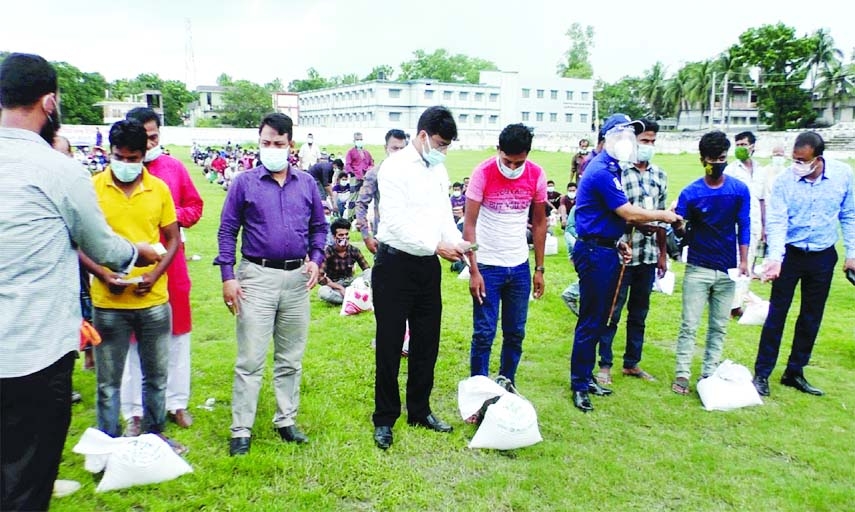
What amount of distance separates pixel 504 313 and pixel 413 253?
43.7 inches

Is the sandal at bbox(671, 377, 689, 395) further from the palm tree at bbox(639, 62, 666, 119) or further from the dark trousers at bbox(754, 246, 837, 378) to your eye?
the palm tree at bbox(639, 62, 666, 119)

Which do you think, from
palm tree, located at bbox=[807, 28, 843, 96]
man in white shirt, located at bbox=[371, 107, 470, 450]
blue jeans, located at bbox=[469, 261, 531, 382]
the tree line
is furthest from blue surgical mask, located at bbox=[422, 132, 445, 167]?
palm tree, located at bbox=[807, 28, 843, 96]

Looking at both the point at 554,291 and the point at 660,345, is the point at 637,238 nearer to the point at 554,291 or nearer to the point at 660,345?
the point at 660,345

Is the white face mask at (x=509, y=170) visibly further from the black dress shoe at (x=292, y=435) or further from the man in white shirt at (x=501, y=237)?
the black dress shoe at (x=292, y=435)

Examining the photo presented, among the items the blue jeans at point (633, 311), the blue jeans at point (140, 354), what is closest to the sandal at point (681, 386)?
the blue jeans at point (633, 311)

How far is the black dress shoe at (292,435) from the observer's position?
3.96 meters

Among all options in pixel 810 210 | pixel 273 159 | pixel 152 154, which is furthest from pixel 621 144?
pixel 152 154

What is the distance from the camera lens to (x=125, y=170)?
3305 mm

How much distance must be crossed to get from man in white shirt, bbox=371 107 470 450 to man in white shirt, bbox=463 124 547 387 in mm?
386

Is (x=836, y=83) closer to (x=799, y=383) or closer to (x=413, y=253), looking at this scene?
(x=799, y=383)

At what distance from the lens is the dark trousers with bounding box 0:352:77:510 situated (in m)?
2.10

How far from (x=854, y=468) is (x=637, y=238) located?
212cm

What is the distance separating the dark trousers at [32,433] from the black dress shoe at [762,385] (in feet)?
16.1

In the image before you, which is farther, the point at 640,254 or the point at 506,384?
the point at 640,254
